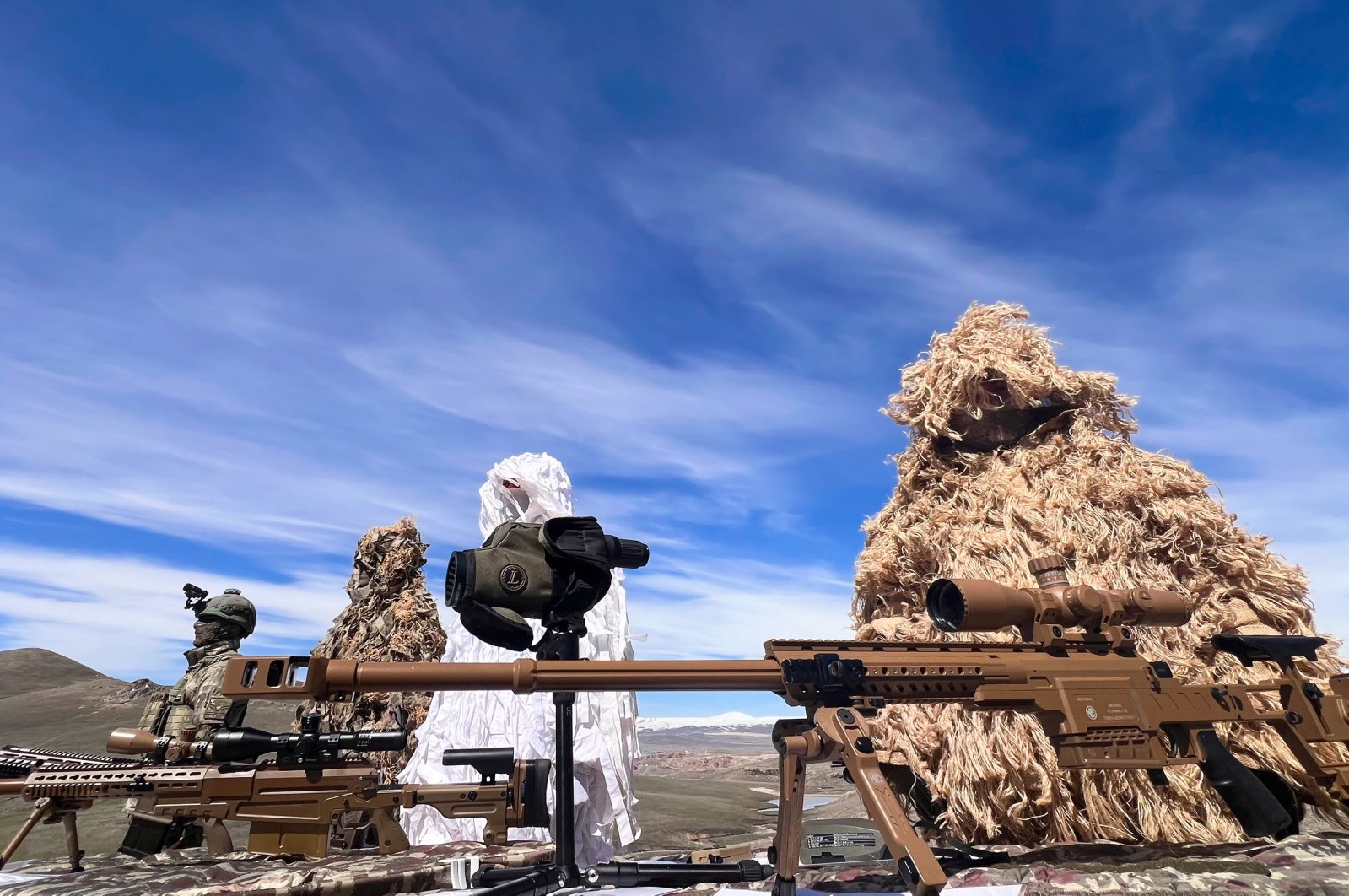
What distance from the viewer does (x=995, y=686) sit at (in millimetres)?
3199

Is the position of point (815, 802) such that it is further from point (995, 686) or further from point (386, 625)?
point (995, 686)

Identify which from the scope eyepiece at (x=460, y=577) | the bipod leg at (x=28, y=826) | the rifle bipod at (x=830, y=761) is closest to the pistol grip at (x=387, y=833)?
the bipod leg at (x=28, y=826)

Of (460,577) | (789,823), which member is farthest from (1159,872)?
(460,577)

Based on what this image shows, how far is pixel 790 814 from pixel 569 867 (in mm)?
1091

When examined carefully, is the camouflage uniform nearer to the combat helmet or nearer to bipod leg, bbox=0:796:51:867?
the combat helmet

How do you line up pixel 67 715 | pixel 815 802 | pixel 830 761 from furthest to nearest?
pixel 67 715, pixel 815 802, pixel 830 761

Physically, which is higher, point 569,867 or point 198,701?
point 198,701

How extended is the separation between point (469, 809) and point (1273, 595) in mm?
4606

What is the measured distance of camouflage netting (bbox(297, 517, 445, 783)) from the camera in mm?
8219

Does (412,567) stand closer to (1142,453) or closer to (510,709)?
(510,709)

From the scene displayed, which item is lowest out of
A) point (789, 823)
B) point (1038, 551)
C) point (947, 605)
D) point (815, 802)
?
point (815, 802)

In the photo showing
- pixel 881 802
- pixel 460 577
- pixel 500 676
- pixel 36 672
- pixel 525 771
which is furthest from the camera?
pixel 36 672

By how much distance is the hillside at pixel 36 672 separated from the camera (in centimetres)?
1611

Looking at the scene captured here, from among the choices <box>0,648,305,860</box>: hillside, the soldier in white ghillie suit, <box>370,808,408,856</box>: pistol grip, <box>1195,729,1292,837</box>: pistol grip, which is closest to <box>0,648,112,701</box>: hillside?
<box>0,648,305,860</box>: hillside
